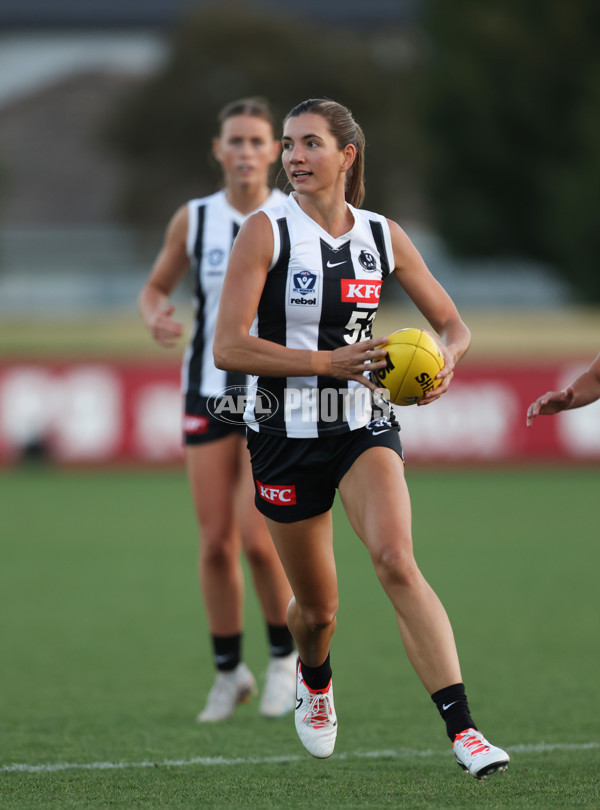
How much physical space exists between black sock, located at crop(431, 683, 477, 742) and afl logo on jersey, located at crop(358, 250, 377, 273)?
4.88 ft

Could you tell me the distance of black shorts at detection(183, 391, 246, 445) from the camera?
6.07 m

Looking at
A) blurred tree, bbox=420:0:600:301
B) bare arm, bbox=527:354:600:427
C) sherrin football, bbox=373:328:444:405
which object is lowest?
bare arm, bbox=527:354:600:427

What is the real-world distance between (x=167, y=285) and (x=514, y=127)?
2987 centimetres

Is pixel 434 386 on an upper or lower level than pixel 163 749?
upper

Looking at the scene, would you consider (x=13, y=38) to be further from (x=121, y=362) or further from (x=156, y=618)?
(x=156, y=618)

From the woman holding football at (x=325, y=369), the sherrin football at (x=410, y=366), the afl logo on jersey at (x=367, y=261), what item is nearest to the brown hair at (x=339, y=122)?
the woman holding football at (x=325, y=369)

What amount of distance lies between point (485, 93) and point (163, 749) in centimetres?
3183

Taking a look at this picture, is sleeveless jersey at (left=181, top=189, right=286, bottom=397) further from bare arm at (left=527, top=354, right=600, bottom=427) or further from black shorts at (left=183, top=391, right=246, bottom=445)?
bare arm at (left=527, top=354, right=600, bottom=427)

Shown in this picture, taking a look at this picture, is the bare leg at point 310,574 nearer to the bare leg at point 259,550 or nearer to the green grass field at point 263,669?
the green grass field at point 263,669

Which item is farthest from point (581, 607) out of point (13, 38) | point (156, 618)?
point (13, 38)

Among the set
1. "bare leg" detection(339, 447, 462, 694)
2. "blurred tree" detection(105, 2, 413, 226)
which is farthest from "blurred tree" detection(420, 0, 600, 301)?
"bare leg" detection(339, 447, 462, 694)

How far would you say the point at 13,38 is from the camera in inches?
2512

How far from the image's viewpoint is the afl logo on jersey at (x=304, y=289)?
14.8 feet

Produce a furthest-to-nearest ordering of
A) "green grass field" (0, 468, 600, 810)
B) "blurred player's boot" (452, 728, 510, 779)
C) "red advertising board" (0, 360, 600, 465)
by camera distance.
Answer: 1. "red advertising board" (0, 360, 600, 465)
2. "green grass field" (0, 468, 600, 810)
3. "blurred player's boot" (452, 728, 510, 779)
